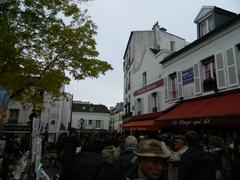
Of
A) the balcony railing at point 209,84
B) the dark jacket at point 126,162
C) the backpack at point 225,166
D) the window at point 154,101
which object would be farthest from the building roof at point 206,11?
the dark jacket at point 126,162

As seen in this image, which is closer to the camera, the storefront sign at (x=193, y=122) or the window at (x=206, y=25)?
the storefront sign at (x=193, y=122)

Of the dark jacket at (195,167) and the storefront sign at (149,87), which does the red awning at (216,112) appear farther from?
the storefront sign at (149,87)

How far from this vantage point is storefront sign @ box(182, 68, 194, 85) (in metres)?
13.2

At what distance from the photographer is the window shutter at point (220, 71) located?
35.6ft

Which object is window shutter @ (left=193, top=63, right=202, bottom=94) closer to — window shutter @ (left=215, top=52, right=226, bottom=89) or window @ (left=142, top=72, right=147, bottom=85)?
window shutter @ (left=215, top=52, right=226, bottom=89)

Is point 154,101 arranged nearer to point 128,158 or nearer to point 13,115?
point 128,158

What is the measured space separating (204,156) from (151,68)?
50.7 ft

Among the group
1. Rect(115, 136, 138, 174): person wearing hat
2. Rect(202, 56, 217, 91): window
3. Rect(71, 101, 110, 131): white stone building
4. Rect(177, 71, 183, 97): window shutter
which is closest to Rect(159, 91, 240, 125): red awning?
Rect(202, 56, 217, 91): window

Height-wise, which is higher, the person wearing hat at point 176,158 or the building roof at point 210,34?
the building roof at point 210,34

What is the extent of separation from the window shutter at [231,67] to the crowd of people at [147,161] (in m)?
6.71

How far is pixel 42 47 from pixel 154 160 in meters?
8.13

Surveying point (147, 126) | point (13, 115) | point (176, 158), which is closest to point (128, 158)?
point (176, 158)

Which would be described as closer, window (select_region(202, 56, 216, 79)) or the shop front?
the shop front

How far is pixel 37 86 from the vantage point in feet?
33.0
